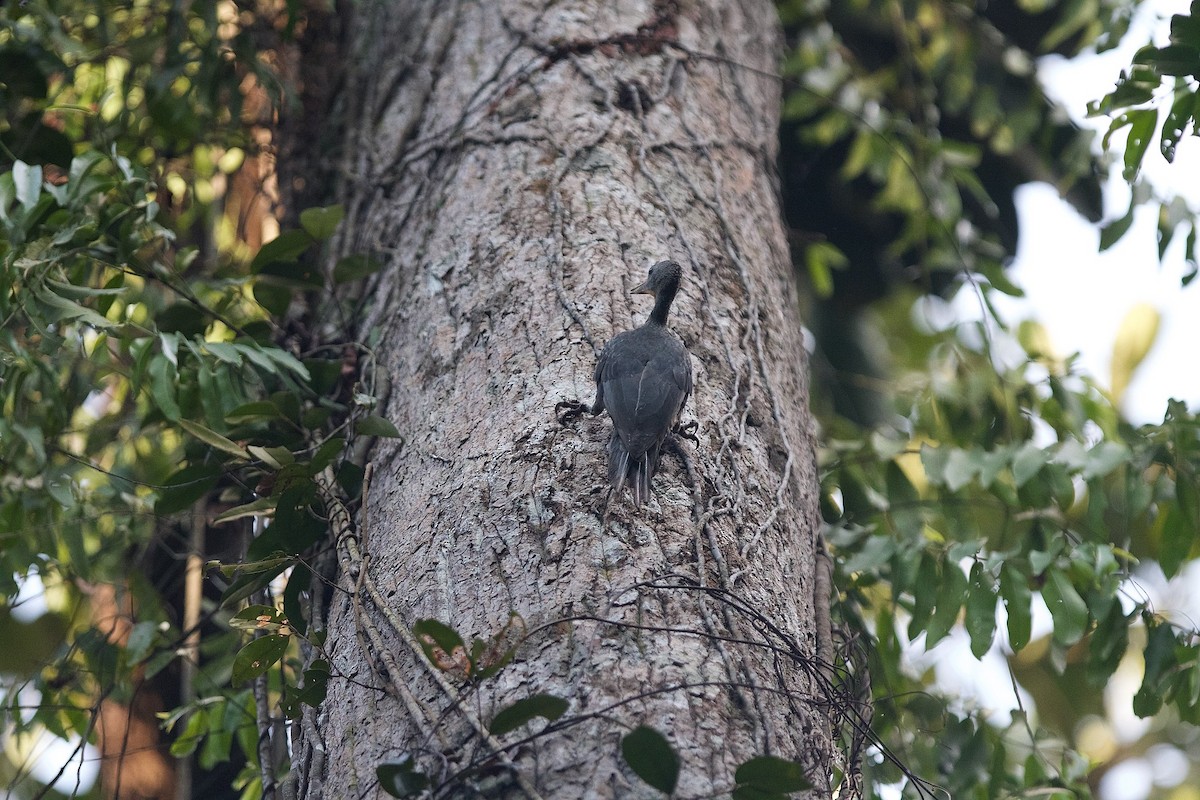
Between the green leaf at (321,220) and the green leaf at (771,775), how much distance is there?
1.56m

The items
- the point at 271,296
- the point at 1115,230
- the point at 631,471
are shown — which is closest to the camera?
the point at 631,471

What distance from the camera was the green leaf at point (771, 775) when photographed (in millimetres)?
1472

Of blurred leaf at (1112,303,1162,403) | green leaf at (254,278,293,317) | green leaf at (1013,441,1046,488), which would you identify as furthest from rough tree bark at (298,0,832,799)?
blurred leaf at (1112,303,1162,403)

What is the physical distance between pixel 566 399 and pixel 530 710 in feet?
2.30

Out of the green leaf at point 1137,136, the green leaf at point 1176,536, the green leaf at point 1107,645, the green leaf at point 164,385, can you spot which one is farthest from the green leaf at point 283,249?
the green leaf at point 1176,536

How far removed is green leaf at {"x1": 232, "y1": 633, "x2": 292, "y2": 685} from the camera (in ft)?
6.78

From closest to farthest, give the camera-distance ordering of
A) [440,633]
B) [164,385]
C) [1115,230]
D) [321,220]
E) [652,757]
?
[652,757]
[440,633]
[164,385]
[321,220]
[1115,230]

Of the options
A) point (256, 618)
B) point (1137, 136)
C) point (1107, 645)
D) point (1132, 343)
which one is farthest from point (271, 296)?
point (1132, 343)

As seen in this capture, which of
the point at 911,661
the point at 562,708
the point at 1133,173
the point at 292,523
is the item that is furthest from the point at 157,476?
the point at 1133,173

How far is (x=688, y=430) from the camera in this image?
82.7 inches

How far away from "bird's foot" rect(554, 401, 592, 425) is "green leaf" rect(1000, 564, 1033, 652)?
104 centimetres

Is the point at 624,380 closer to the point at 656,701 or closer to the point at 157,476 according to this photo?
the point at 656,701

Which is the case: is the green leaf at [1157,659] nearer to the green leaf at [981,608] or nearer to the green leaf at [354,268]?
the green leaf at [981,608]

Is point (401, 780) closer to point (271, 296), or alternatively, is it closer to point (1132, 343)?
point (271, 296)
